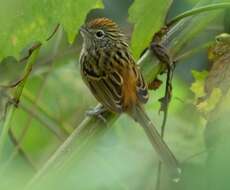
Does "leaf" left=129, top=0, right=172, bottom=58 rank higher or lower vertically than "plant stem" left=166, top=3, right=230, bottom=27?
higher

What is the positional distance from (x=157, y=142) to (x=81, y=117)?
1.46m

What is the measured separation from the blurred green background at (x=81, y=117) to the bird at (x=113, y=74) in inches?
3.9

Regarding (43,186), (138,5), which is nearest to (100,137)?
(138,5)

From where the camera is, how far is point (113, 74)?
318 cm

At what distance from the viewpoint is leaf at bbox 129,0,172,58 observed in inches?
67.5

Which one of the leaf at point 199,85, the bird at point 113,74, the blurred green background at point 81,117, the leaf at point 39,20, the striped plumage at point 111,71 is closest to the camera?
the blurred green background at point 81,117

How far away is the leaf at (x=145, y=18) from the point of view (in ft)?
5.62

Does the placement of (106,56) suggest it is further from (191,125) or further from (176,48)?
(176,48)

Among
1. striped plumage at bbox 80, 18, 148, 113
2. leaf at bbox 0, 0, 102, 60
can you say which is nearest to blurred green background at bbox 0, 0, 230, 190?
leaf at bbox 0, 0, 102, 60

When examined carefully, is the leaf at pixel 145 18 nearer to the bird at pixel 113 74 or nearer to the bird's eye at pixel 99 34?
the bird at pixel 113 74

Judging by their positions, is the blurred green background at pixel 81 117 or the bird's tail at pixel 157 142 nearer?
the blurred green background at pixel 81 117

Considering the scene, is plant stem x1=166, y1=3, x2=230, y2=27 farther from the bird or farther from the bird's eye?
the bird's eye

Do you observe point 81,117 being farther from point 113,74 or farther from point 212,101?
point 212,101

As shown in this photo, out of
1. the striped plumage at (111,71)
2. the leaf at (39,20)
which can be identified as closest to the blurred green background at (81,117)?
the leaf at (39,20)
